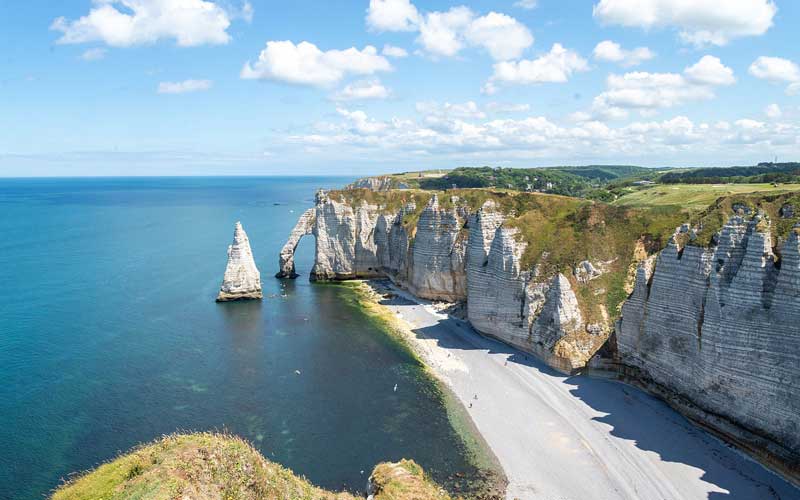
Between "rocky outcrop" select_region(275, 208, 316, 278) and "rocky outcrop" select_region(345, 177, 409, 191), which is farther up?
"rocky outcrop" select_region(345, 177, 409, 191)

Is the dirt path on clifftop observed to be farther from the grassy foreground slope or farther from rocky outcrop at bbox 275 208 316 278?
rocky outcrop at bbox 275 208 316 278

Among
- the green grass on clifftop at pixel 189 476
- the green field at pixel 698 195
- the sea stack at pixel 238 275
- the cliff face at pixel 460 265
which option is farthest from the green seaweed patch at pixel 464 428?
the green field at pixel 698 195

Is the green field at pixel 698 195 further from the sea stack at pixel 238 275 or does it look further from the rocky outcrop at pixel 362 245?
the sea stack at pixel 238 275

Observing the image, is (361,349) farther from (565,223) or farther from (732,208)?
(732,208)

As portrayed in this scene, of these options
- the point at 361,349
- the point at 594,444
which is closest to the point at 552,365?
the point at 594,444

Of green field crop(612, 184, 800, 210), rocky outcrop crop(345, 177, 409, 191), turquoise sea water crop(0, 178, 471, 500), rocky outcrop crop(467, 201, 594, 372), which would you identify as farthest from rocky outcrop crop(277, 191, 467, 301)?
rocky outcrop crop(345, 177, 409, 191)

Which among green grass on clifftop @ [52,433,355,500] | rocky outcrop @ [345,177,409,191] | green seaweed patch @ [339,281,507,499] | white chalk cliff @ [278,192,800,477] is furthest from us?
rocky outcrop @ [345,177,409,191]
